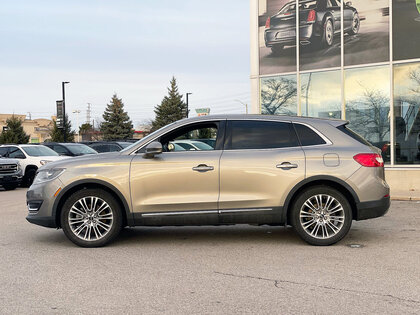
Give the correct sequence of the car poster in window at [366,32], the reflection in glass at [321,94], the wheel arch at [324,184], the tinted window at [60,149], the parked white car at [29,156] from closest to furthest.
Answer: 1. the wheel arch at [324,184]
2. the car poster in window at [366,32]
3. the reflection in glass at [321,94]
4. the parked white car at [29,156]
5. the tinted window at [60,149]

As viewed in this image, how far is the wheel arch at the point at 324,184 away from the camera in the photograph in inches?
265

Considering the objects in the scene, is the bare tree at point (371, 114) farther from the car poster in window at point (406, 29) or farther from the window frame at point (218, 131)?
the window frame at point (218, 131)

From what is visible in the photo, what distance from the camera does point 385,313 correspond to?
4137 mm

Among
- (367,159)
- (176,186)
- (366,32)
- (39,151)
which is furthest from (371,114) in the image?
(39,151)

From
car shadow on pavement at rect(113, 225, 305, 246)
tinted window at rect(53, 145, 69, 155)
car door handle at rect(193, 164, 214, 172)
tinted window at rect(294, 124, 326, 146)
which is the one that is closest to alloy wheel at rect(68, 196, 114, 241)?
car shadow on pavement at rect(113, 225, 305, 246)

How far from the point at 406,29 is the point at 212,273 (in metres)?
13.4

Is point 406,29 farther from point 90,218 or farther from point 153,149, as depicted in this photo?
point 90,218

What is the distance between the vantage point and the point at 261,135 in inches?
276

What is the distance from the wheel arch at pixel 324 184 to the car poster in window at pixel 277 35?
11.9m

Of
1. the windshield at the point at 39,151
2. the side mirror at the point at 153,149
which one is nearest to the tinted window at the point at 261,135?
the side mirror at the point at 153,149

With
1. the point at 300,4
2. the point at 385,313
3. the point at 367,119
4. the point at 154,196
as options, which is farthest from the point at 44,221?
the point at 300,4

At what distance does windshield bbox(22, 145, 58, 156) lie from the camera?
1966 centimetres

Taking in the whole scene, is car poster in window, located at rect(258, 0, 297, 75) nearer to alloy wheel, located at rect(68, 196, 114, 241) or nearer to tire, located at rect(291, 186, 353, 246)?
tire, located at rect(291, 186, 353, 246)

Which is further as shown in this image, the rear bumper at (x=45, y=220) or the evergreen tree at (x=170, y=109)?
the evergreen tree at (x=170, y=109)
